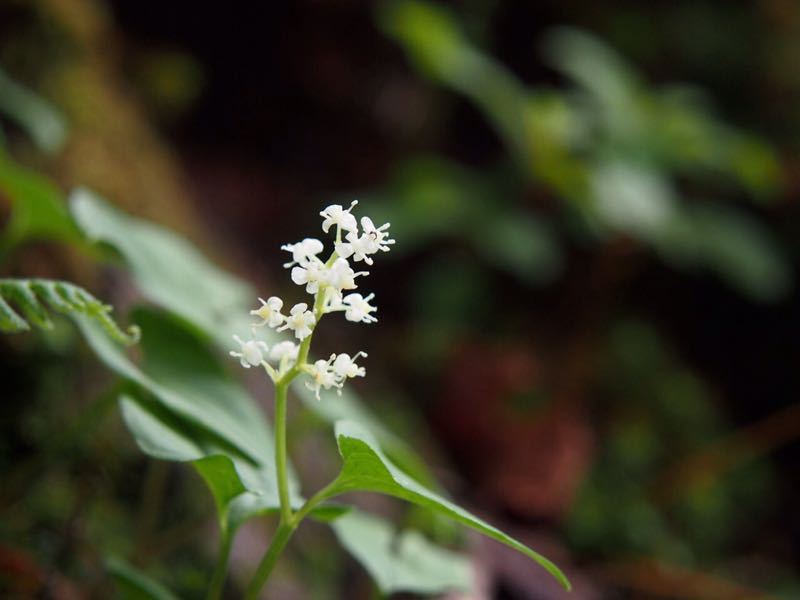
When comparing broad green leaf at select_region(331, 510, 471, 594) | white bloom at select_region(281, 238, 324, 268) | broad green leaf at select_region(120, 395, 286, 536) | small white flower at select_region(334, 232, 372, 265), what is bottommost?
broad green leaf at select_region(120, 395, 286, 536)

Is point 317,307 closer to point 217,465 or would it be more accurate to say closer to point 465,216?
point 217,465

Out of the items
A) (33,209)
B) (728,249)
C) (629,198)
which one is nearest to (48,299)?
(33,209)

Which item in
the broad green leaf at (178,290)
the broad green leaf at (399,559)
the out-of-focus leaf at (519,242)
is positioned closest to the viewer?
the broad green leaf at (399,559)

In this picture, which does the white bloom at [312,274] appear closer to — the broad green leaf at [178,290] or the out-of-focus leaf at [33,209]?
the broad green leaf at [178,290]

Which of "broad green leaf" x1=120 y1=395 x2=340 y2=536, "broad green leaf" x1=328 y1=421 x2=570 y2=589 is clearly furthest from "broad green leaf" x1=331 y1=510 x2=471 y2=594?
"broad green leaf" x1=328 y1=421 x2=570 y2=589

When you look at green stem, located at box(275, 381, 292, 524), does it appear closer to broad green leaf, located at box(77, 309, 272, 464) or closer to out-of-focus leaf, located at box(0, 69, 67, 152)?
broad green leaf, located at box(77, 309, 272, 464)

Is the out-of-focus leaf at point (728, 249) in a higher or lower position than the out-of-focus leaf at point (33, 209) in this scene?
higher

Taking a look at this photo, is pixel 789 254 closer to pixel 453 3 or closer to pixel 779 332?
pixel 779 332

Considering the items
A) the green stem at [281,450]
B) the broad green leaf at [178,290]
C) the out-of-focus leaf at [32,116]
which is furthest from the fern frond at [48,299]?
the out-of-focus leaf at [32,116]
